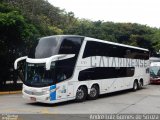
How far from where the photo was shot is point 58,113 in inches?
492

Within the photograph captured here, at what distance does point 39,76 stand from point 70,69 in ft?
5.72

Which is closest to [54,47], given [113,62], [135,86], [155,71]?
[113,62]

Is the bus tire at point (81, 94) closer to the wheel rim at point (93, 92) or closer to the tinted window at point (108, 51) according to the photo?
the wheel rim at point (93, 92)

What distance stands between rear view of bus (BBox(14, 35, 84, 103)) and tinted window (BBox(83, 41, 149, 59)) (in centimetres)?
133

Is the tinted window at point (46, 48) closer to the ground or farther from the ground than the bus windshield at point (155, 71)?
farther from the ground

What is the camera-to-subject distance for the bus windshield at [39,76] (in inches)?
565

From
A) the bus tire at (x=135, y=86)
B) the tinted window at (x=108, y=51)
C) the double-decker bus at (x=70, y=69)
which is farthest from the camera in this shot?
the bus tire at (x=135, y=86)

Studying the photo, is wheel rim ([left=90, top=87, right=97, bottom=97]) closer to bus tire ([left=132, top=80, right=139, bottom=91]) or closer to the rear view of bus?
the rear view of bus

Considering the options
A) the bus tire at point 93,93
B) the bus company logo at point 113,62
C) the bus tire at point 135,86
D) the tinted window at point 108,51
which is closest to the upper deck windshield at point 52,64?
the tinted window at point 108,51

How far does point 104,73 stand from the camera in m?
18.4

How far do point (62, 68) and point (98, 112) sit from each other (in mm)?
3173

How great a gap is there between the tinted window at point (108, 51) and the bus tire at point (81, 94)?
182 cm

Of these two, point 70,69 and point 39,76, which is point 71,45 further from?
point 39,76

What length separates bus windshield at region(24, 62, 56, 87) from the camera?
14.4 meters
